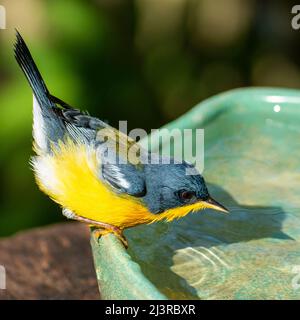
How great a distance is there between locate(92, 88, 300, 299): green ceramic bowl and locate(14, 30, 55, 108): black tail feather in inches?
27.6

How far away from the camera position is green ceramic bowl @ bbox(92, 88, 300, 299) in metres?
2.88

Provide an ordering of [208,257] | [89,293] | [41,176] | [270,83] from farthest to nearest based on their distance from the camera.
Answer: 1. [270,83]
2. [89,293]
3. [41,176]
4. [208,257]

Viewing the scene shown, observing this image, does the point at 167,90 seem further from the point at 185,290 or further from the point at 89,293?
the point at 185,290

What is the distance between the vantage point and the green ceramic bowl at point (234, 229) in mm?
2877

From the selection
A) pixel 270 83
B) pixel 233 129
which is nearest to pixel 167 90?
pixel 270 83

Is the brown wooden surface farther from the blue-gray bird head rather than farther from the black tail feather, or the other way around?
the black tail feather

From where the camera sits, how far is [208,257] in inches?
123

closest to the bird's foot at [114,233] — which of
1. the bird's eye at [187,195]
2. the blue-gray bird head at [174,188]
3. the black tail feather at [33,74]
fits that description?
the blue-gray bird head at [174,188]

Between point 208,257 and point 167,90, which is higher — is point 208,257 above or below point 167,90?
below

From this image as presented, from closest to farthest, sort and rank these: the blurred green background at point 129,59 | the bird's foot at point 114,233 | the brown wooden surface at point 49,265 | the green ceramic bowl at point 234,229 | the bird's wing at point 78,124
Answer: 1. the green ceramic bowl at point 234,229
2. the bird's foot at point 114,233
3. the bird's wing at point 78,124
4. the brown wooden surface at point 49,265
5. the blurred green background at point 129,59

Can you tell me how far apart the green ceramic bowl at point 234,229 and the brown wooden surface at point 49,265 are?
2.28ft

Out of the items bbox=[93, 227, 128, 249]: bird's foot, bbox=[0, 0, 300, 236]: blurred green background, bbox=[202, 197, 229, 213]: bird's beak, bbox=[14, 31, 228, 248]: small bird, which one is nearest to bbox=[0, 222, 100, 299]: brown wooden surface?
bbox=[14, 31, 228, 248]: small bird

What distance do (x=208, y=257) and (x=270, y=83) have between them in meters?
3.88

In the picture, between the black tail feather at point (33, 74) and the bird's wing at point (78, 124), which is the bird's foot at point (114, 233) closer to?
the bird's wing at point (78, 124)
